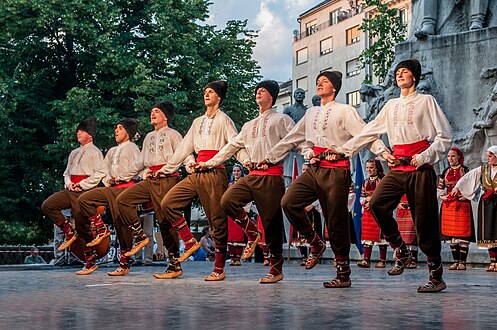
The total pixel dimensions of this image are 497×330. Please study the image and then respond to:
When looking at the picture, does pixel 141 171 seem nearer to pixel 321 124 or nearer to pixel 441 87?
pixel 321 124

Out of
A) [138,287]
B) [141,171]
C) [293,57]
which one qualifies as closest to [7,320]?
[138,287]

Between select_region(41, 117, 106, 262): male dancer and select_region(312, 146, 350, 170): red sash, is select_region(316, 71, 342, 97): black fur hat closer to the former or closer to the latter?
select_region(312, 146, 350, 170): red sash

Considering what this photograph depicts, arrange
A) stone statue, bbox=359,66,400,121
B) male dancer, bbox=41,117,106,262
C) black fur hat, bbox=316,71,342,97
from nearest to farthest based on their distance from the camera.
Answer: black fur hat, bbox=316,71,342,97 → male dancer, bbox=41,117,106,262 → stone statue, bbox=359,66,400,121

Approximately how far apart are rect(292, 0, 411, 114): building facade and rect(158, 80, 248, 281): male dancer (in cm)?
5213

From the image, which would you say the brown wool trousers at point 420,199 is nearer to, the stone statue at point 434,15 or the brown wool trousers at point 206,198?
the brown wool trousers at point 206,198

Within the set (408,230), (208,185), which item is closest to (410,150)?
(208,185)

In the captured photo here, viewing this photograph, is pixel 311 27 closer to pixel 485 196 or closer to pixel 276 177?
pixel 485 196

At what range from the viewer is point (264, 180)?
35.4 feet

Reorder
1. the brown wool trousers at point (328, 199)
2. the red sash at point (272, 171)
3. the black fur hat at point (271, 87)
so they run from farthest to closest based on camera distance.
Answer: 1. the black fur hat at point (271, 87)
2. the red sash at point (272, 171)
3. the brown wool trousers at point (328, 199)

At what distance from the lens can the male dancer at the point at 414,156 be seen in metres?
9.05

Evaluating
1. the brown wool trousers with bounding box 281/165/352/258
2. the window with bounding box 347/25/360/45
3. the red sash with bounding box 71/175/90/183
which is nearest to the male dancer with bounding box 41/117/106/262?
the red sash with bounding box 71/175/90/183

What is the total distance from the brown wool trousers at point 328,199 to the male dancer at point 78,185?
4.87m

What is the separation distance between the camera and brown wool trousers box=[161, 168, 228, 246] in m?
11.4

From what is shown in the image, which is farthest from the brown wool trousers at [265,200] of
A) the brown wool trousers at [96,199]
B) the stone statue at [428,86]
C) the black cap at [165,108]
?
the stone statue at [428,86]
